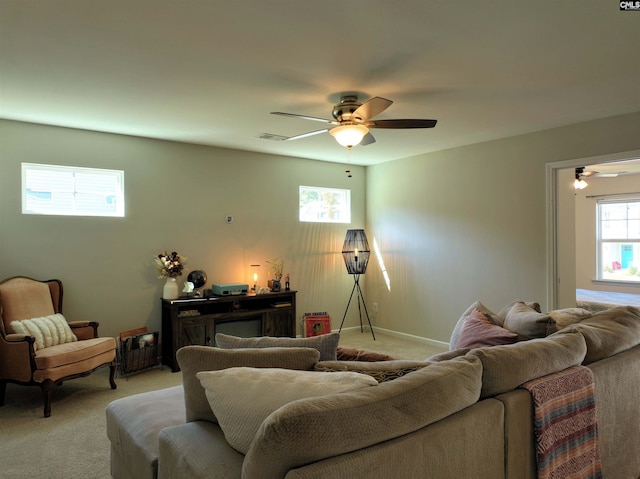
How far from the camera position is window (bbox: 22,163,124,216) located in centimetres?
421

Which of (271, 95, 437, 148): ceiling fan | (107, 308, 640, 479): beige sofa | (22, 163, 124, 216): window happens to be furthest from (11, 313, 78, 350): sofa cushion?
(271, 95, 437, 148): ceiling fan

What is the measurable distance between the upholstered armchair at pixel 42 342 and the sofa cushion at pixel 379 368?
281cm

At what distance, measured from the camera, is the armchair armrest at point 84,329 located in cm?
398

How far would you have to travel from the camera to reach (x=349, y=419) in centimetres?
115

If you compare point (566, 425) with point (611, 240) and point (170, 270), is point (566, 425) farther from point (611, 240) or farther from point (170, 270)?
point (611, 240)

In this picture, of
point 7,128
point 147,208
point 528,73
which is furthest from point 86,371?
point 528,73

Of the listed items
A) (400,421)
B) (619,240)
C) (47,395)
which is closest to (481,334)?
(400,421)

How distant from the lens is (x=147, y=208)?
4793 mm

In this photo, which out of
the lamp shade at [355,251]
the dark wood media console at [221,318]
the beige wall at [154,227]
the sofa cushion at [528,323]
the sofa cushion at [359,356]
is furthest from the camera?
the lamp shade at [355,251]

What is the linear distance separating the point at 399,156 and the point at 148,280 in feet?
11.9

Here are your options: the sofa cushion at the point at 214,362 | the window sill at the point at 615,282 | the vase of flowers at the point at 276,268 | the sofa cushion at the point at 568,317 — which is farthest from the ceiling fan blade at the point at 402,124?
the window sill at the point at 615,282

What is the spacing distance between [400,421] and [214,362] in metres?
0.75

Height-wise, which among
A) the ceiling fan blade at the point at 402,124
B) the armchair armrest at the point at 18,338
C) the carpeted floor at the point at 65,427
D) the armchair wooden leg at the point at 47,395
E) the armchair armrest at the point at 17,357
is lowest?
the carpeted floor at the point at 65,427

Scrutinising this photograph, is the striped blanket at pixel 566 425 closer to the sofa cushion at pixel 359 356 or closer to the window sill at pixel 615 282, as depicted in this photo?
the sofa cushion at pixel 359 356
